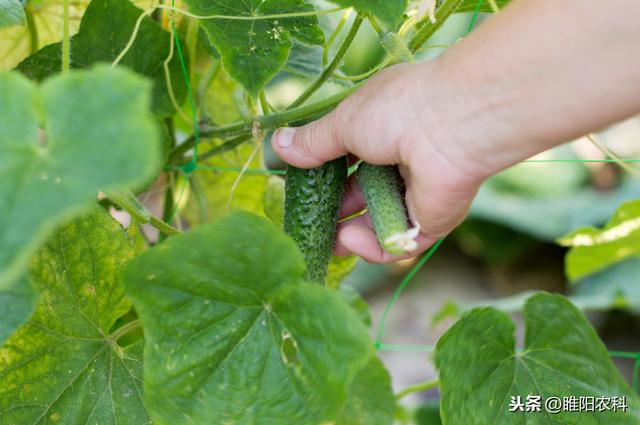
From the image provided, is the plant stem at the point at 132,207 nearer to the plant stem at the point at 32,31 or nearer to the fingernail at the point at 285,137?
the fingernail at the point at 285,137

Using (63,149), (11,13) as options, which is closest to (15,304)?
(63,149)

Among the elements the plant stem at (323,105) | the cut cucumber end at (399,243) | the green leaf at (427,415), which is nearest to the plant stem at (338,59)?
the plant stem at (323,105)

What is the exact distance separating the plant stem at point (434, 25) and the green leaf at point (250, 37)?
0.14 meters

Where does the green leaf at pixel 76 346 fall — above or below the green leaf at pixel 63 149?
below

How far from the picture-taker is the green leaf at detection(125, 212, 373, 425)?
671 mm

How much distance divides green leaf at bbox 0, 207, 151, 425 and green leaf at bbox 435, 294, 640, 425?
348mm

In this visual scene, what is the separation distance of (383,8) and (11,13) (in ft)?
1.20

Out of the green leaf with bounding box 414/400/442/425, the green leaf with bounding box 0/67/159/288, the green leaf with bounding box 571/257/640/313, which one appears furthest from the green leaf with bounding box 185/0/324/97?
the green leaf with bounding box 571/257/640/313

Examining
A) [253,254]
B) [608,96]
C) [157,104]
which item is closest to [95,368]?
[253,254]

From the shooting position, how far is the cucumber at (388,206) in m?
0.75

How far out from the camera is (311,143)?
32.8 inches

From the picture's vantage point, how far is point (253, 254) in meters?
0.68

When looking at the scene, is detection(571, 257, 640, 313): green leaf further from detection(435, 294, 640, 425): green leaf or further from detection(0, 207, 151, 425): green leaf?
detection(0, 207, 151, 425): green leaf

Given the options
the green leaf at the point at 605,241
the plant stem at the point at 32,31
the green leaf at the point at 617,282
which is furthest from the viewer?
the green leaf at the point at 617,282
